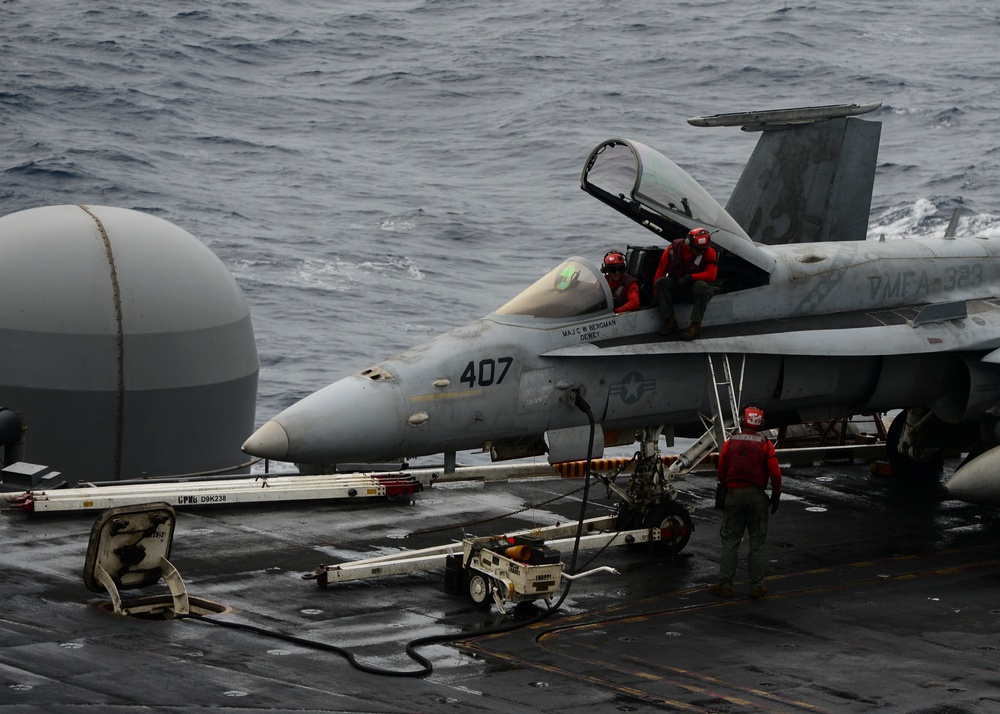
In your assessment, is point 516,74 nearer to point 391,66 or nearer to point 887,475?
point 391,66

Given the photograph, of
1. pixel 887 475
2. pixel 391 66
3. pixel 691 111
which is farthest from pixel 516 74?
pixel 887 475

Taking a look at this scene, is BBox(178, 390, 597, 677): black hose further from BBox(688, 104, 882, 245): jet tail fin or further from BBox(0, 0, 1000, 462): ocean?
BBox(0, 0, 1000, 462): ocean

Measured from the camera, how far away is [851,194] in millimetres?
17031

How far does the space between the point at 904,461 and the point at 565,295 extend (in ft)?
24.7

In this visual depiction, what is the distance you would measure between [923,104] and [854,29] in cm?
1413

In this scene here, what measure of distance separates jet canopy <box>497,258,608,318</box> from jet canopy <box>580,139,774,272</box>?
820 mm

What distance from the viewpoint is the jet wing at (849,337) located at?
13.2 meters

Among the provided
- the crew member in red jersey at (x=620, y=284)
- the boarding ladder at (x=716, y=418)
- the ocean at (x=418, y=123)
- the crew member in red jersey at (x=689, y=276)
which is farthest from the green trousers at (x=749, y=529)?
the ocean at (x=418, y=123)

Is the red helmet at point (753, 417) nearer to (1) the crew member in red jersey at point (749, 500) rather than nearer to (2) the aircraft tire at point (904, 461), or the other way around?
(1) the crew member in red jersey at point (749, 500)

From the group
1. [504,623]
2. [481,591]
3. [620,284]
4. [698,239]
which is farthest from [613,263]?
[504,623]

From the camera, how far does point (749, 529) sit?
12.4m

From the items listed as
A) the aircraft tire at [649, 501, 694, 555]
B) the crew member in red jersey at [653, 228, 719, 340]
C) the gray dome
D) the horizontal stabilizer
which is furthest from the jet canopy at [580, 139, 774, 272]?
the gray dome

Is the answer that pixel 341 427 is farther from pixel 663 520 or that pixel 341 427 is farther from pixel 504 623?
pixel 663 520

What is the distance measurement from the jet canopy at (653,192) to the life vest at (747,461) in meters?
2.32
